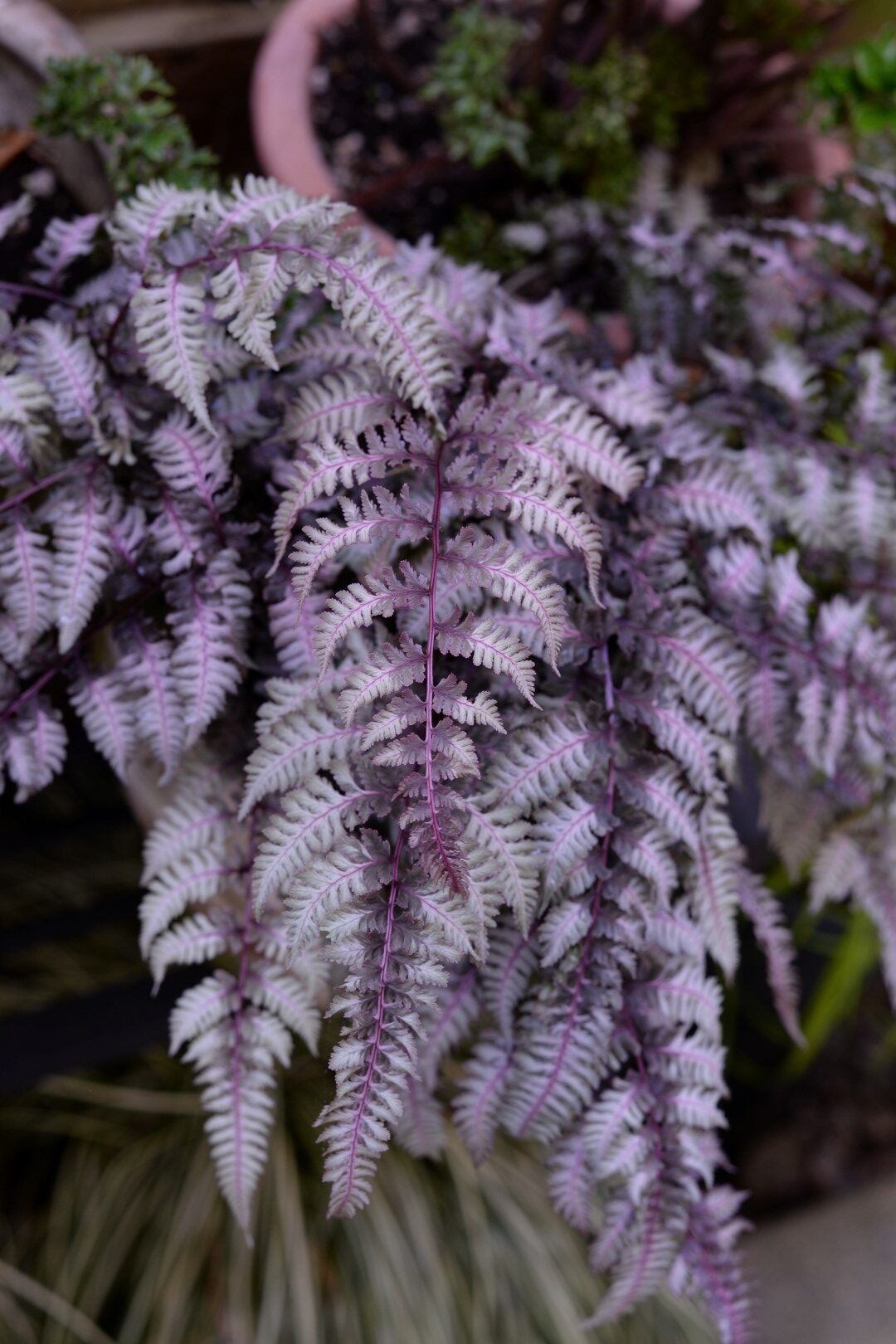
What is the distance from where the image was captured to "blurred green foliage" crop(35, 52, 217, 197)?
96 cm

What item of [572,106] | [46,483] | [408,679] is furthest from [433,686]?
[572,106]

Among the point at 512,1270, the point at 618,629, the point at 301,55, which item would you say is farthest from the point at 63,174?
the point at 512,1270

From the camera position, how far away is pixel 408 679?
657 mm

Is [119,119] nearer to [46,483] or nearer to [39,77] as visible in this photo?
[39,77]

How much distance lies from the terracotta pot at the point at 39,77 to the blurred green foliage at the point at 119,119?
6cm

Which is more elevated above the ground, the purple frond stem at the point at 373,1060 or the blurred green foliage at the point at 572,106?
the blurred green foliage at the point at 572,106

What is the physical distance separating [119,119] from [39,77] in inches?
6.2

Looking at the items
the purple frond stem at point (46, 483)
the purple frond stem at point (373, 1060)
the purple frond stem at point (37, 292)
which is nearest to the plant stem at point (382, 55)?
the purple frond stem at point (37, 292)

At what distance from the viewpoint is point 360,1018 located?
62 cm

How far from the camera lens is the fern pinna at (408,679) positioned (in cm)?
67

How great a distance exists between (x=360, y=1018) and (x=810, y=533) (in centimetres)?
57

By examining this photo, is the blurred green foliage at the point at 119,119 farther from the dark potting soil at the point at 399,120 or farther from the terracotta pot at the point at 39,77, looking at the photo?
the dark potting soil at the point at 399,120

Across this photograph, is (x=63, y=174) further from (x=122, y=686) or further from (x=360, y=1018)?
(x=360, y=1018)

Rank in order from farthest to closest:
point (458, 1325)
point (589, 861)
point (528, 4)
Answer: point (528, 4) → point (458, 1325) → point (589, 861)
